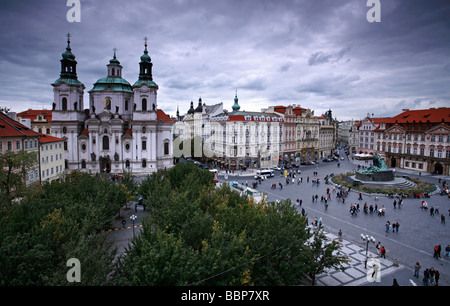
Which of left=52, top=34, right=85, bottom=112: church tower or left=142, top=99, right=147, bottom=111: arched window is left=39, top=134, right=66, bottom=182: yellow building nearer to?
left=52, top=34, right=85, bottom=112: church tower

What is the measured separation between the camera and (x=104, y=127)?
58.7 meters

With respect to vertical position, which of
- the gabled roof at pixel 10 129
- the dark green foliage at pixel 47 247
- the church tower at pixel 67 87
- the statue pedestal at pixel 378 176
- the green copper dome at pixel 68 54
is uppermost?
the green copper dome at pixel 68 54

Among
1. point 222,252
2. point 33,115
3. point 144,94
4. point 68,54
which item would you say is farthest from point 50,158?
point 222,252

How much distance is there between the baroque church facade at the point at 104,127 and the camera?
58156 millimetres

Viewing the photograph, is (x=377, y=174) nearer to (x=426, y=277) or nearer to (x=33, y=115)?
(x=426, y=277)

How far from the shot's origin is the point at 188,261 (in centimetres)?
1268

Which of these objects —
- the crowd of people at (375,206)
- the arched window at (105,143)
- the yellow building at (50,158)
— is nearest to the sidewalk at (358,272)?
the crowd of people at (375,206)

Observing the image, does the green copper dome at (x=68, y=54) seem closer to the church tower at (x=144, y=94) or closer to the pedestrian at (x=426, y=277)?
the church tower at (x=144, y=94)
